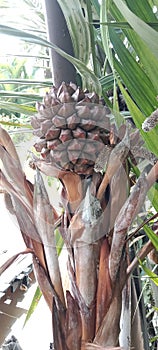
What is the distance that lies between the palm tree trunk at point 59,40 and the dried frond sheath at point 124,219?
13cm

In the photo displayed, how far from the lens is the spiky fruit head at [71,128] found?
29 centimetres

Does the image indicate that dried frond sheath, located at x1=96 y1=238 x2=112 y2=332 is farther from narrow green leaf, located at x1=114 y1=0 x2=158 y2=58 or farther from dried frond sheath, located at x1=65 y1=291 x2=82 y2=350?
narrow green leaf, located at x1=114 y1=0 x2=158 y2=58

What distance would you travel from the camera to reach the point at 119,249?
29 cm

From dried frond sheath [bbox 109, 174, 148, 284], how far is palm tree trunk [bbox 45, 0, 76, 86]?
0.13 m

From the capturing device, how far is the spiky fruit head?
29 cm

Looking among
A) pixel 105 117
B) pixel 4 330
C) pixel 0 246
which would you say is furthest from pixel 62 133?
pixel 4 330

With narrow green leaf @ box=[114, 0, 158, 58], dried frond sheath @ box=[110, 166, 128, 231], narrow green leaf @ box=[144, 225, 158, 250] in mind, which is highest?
narrow green leaf @ box=[114, 0, 158, 58]

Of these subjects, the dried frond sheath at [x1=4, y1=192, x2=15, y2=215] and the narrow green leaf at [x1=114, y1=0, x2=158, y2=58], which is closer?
the narrow green leaf at [x1=114, y1=0, x2=158, y2=58]

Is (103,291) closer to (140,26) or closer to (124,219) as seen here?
(124,219)

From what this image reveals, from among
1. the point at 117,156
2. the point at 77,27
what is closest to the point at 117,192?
the point at 117,156

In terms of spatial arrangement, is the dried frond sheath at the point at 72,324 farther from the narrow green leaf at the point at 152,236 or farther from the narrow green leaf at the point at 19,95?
the narrow green leaf at the point at 19,95

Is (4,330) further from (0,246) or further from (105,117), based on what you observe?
(105,117)

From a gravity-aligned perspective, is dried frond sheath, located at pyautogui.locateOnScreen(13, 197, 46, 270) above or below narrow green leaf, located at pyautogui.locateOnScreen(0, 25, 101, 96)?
below

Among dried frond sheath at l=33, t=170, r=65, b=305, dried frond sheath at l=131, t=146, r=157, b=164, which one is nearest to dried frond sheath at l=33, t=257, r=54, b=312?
dried frond sheath at l=33, t=170, r=65, b=305
